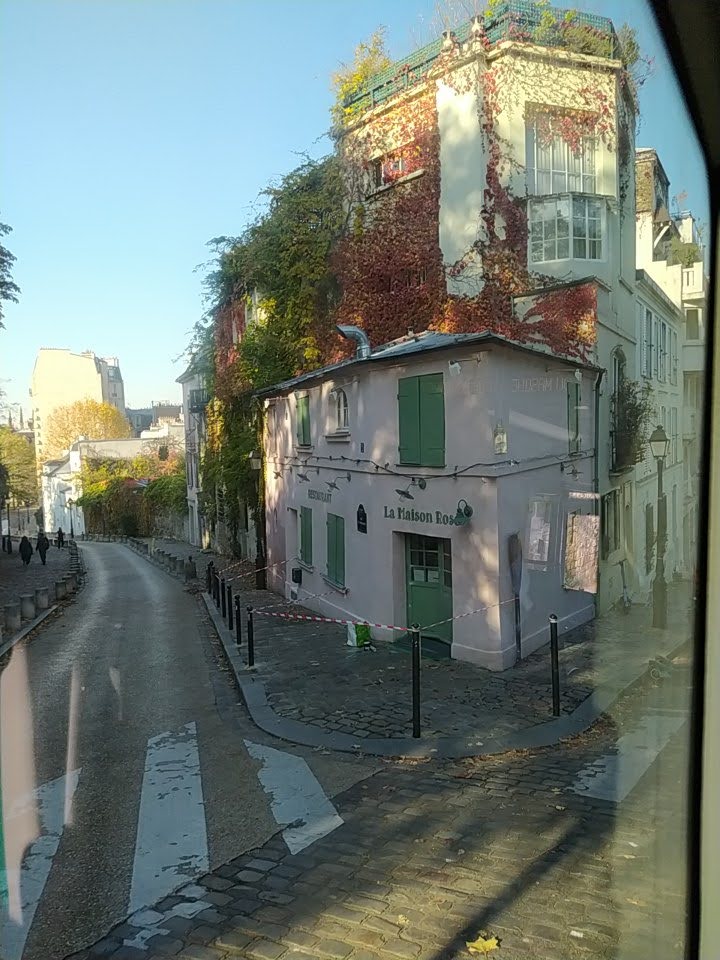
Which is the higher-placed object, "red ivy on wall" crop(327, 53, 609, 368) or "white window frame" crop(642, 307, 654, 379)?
"red ivy on wall" crop(327, 53, 609, 368)

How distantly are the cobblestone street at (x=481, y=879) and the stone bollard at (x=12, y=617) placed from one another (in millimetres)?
1027

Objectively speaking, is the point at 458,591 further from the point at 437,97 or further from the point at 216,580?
the point at 437,97

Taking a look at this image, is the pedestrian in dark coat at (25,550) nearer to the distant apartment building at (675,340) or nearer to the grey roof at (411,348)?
the grey roof at (411,348)

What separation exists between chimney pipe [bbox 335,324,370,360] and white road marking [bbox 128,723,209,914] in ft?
6.24

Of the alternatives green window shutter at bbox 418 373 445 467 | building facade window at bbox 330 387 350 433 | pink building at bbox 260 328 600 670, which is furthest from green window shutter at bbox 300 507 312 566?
green window shutter at bbox 418 373 445 467

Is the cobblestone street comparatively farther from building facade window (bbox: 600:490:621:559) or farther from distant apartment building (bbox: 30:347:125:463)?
distant apartment building (bbox: 30:347:125:463)

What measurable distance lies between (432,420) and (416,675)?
1.29 metres

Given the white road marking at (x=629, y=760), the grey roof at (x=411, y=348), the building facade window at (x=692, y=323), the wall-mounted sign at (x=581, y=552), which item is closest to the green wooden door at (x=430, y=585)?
the grey roof at (x=411, y=348)

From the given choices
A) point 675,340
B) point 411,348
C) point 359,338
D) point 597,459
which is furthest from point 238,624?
point 675,340

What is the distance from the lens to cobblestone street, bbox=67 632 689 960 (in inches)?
56.7

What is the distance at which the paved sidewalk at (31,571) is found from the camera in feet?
9.59

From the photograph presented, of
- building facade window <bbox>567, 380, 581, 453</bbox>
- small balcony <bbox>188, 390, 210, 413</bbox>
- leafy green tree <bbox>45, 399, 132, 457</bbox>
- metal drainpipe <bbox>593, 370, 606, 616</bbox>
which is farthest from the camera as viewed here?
small balcony <bbox>188, 390, 210, 413</bbox>

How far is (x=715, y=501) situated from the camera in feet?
3.93

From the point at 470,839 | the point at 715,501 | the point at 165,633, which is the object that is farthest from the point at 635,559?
the point at 165,633
